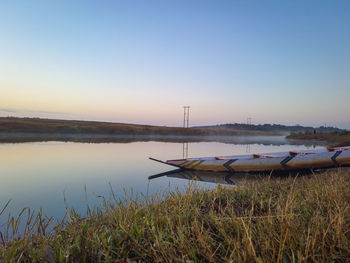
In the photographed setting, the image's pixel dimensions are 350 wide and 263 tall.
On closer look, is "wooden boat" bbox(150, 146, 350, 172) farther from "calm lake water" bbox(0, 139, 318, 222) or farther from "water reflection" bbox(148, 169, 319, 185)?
"calm lake water" bbox(0, 139, 318, 222)

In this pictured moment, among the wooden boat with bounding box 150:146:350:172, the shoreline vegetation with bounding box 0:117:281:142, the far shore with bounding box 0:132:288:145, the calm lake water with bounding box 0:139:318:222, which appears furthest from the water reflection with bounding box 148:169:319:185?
the shoreline vegetation with bounding box 0:117:281:142

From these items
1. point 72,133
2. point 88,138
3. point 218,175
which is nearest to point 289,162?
point 218,175

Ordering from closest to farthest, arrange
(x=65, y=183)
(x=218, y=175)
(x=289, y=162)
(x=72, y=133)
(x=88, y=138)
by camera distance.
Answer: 1. (x=65, y=183)
2. (x=289, y=162)
3. (x=218, y=175)
4. (x=88, y=138)
5. (x=72, y=133)

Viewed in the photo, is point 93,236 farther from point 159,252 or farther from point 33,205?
point 33,205

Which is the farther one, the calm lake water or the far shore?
the far shore

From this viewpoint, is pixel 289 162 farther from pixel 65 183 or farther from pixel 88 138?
pixel 88 138

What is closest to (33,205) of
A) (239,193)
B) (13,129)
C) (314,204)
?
(239,193)

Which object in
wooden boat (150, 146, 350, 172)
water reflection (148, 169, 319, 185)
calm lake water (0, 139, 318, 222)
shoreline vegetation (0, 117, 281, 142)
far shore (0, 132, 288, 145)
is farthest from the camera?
shoreline vegetation (0, 117, 281, 142)

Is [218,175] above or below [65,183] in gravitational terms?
above

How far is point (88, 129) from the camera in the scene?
4816cm

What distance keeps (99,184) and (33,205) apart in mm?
2566

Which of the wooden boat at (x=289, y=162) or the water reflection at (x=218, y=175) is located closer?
the water reflection at (x=218, y=175)

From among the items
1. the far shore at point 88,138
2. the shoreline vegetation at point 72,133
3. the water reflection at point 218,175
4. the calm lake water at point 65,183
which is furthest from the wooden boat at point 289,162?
the shoreline vegetation at point 72,133

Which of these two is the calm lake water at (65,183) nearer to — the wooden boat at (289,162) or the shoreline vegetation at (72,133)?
the wooden boat at (289,162)
